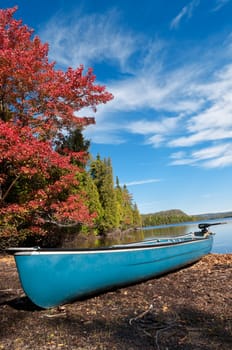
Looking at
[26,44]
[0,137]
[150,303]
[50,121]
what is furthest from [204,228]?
[26,44]

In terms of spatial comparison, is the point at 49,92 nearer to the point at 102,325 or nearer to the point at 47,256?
the point at 47,256

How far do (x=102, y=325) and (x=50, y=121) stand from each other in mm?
7902

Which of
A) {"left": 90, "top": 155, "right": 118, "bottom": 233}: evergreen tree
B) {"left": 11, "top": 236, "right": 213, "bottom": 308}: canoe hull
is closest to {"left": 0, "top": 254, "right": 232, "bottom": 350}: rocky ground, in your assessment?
{"left": 11, "top": 236, "right": 213, "bottom": 308}: canoe hull

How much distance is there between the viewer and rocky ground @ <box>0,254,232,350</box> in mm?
2967

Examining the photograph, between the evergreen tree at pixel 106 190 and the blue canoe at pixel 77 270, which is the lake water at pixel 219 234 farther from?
the blue canoe at pixel 77 270

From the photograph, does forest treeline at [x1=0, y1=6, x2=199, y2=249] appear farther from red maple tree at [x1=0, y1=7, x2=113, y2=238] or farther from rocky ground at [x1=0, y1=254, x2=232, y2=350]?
rocky ground at [x1=0, y1=254, x2=232, y2=350]

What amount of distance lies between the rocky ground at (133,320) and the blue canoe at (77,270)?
8.0 inches

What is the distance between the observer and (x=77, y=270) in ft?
14.0

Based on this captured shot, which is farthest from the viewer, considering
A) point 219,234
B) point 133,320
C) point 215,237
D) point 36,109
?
point 219,234

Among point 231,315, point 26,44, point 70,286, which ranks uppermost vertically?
point 26,44

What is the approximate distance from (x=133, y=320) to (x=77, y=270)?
1.15 meters

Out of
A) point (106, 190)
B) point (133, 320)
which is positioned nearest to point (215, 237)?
point (133, 320)

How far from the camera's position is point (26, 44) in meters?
10.3

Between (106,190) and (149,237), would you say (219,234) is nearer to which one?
(149,237)
